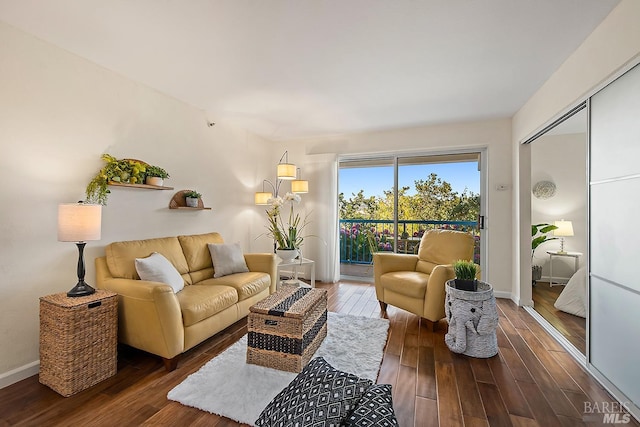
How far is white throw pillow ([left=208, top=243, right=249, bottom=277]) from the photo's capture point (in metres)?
3.15

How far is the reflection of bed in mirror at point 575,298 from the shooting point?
3.12 m

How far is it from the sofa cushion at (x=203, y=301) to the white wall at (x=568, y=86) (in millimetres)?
3291

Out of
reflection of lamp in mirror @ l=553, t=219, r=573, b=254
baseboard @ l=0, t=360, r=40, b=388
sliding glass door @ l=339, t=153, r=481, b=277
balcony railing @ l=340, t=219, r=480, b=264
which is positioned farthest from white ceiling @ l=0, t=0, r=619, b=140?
baseboard @ l=0, t=360, r=40, b=388

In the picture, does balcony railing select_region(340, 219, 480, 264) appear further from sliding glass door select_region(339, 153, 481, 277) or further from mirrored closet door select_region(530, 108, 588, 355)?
mirrored closet door select_region(530, 108, 588, 355)

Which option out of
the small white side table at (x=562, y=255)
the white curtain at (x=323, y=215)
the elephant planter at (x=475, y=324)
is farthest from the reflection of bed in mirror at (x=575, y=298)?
the white curtain at (x=323, y=215)

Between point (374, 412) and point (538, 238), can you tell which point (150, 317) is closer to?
point (374, 412)

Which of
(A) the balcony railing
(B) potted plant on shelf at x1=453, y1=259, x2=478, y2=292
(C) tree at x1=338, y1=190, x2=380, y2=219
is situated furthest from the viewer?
(C) tree at x1=338, y1=190, x2=380, y2=219

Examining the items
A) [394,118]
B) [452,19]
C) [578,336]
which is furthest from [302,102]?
[578,336]

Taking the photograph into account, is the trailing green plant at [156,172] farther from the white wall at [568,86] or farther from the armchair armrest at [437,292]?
the white wall at [568,86]

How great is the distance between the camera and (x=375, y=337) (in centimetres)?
263

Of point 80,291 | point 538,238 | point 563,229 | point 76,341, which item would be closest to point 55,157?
point 80,291

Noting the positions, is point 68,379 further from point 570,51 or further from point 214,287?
point 570,51

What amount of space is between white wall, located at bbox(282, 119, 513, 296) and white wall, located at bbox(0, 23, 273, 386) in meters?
2.51

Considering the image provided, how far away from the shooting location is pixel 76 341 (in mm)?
1838
